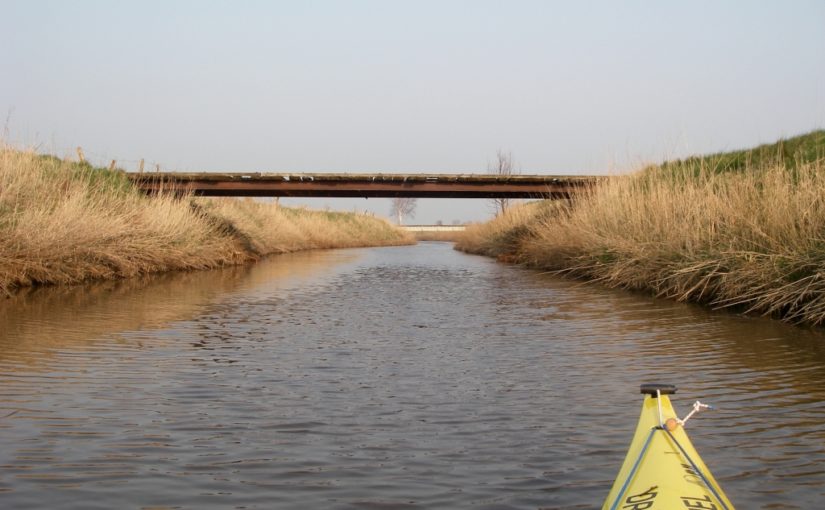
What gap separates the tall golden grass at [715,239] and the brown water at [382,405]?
2.23 ft

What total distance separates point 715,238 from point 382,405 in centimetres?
793

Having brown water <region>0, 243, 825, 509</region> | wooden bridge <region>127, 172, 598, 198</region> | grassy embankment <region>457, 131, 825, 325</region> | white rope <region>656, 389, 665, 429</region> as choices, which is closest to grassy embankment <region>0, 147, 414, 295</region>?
wooden bridge <region>127, 172, 598, 198</region>

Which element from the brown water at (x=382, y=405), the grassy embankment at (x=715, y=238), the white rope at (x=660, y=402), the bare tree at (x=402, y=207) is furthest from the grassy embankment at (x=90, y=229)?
the bare tree at (x=402, y=207)

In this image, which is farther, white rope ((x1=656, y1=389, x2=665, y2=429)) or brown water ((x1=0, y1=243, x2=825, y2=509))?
brown water ((x1=0, y1=243, x2=825, y2=509))

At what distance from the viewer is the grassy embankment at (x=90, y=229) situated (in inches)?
510

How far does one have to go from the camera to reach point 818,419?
481cm

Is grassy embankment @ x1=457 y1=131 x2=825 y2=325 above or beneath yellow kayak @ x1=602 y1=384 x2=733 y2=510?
above

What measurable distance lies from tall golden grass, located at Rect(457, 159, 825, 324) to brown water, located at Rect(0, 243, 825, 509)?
2.23 ft

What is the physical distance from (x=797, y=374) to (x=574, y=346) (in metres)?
2.10

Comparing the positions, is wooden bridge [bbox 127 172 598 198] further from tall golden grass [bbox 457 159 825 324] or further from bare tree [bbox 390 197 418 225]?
bare tree [bbox 390 197 418 225]

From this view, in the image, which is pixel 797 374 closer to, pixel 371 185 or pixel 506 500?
pixel 506 500

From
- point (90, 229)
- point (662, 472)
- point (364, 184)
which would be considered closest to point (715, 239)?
point (662, 472)

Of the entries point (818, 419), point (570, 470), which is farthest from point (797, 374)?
point (570, 470)

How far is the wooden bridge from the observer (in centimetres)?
2469
